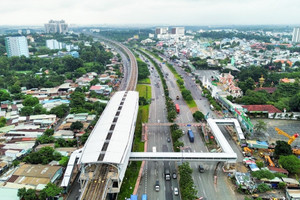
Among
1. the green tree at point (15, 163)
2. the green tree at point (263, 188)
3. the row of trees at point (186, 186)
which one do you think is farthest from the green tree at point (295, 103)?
the green tree at point (15, 163)

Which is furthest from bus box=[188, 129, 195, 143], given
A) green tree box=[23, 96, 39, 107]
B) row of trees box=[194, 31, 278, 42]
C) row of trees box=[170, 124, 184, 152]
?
row of trees box=[194, 31, 278, 42]

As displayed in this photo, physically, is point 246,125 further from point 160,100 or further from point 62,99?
point 62,99

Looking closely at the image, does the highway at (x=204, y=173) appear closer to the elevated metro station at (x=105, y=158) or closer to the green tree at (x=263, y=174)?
the green tree at (x=263, y=174)

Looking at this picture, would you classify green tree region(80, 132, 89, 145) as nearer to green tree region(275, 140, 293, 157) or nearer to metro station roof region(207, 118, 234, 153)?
metro station roof region(207, 118, 234, 153)

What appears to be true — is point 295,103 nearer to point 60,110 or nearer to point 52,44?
point 60,110

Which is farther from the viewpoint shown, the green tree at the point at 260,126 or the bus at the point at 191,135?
the bus at the point at 191,135

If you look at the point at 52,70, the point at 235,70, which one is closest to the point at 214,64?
the point at 235,70
